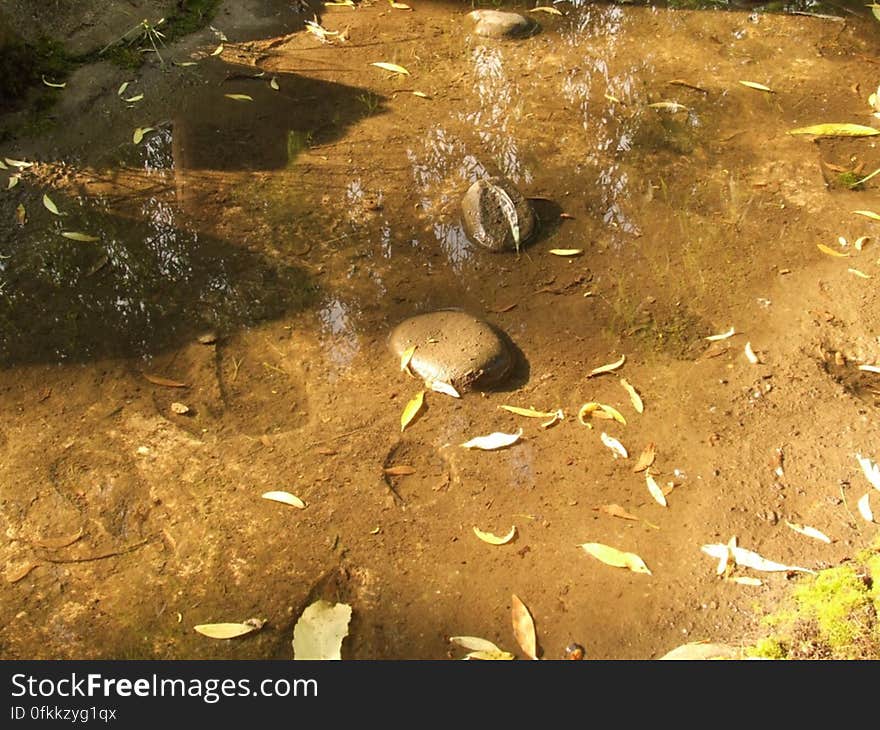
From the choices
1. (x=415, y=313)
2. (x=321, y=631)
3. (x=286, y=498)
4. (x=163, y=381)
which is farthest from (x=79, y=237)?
(x=321, y=631)

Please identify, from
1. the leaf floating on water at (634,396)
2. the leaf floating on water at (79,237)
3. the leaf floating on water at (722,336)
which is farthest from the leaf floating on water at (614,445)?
the leaf floating on water at (79,237)

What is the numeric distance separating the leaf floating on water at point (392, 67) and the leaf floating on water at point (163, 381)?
2305 mm

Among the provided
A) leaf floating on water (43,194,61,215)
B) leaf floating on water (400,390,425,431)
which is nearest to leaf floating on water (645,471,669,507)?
leaf floating on water (400,390,425,431)

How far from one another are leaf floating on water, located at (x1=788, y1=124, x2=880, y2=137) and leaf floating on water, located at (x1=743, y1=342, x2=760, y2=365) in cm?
149

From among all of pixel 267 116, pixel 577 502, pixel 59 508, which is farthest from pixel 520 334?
pixel 267 116

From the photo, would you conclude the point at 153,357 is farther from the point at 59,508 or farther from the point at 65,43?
the point at 65,43

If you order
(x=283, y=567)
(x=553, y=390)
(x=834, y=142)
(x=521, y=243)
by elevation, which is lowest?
(x=283, y=567)

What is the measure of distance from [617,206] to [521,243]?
0.49m

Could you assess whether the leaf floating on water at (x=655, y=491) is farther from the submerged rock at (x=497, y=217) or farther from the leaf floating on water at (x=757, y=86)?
the leaf floating on water at (x=757, y=86)

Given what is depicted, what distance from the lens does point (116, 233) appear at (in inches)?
131

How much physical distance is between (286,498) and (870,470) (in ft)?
5.92

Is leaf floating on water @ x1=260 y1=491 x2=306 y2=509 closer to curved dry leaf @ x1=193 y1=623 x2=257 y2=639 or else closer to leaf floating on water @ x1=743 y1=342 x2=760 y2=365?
curved dry leaf @ x1=193 y1=623 x2=257 y2=639

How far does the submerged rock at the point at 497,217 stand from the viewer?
325cm

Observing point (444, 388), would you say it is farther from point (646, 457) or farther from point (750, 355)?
point (750, 355)
